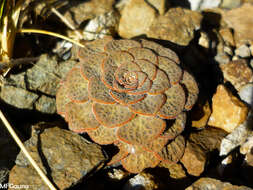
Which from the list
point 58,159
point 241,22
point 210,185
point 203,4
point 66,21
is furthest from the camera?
point 203,4

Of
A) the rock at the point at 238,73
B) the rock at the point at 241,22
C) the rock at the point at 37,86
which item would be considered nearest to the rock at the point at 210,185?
the rock at the point at 238,73

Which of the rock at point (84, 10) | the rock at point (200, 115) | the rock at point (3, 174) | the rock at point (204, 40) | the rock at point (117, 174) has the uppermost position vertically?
the rock at point (84, 10)

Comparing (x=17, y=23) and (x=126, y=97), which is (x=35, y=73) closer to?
(x=17, y=23)

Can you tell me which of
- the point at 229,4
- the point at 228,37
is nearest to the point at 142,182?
the point at 228,37

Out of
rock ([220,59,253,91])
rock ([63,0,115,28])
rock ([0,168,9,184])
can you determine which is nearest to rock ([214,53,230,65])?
rock ([220,59,253,91])

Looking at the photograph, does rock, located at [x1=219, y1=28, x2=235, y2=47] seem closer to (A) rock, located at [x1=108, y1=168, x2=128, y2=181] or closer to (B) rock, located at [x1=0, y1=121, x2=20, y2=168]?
(A) rock, located at [x1=108, y1=168, x2=128, y2=181]

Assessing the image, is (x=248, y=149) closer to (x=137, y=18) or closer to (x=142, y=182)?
(x=142, y=182)

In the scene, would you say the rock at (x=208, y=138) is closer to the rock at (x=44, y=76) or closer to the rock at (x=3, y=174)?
the rock at (x=44, y=76)
